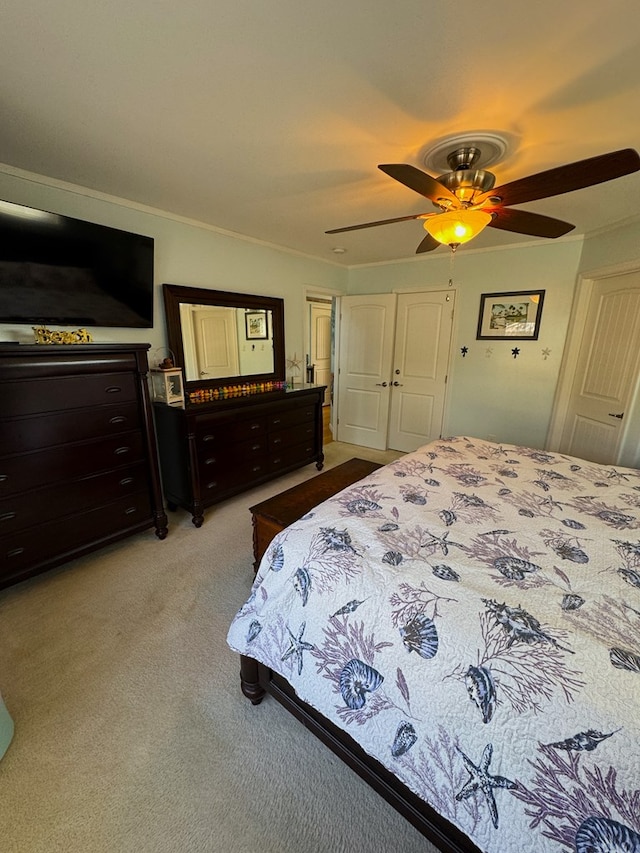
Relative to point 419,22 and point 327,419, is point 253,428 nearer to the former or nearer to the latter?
point 419,22

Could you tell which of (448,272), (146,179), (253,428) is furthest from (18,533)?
(448,272)

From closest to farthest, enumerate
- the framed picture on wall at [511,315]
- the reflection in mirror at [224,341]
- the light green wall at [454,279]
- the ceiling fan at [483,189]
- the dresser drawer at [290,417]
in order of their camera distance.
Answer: the ceiling fan at [483,189] → the light green wall at [454,279] → the reflection in mirror at [224,341] → the dresser drawer at [290,417] → the framed picture on wall at [511,315]

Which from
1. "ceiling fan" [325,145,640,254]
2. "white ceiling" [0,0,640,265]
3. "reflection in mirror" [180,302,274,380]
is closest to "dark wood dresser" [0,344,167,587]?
"reflection in mirror" [180,302,274,380]

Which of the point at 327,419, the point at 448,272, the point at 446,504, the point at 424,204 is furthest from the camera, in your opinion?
the point at 327,419

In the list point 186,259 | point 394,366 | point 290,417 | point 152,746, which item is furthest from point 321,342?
point 152,746

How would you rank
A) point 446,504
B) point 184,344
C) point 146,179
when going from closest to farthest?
1. point 446,504
2. point 146,179
3. point 184,344

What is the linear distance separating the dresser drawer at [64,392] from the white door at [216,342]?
2.95 feet

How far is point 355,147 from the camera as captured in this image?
171 centimetres

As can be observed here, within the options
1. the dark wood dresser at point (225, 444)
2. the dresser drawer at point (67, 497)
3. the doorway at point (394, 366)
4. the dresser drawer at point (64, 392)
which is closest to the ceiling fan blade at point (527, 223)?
the doorway at point (394, 366)

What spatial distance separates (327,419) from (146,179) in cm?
426

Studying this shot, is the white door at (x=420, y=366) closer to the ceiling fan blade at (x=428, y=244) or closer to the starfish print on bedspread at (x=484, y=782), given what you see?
the ceiling fan blade at (x=428, y=244)

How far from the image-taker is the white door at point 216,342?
9.88ft

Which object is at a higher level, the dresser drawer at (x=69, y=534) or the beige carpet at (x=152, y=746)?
the dresser drawer at (x=69, y=534)

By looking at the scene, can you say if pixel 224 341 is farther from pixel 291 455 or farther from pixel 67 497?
pixel 67 497
